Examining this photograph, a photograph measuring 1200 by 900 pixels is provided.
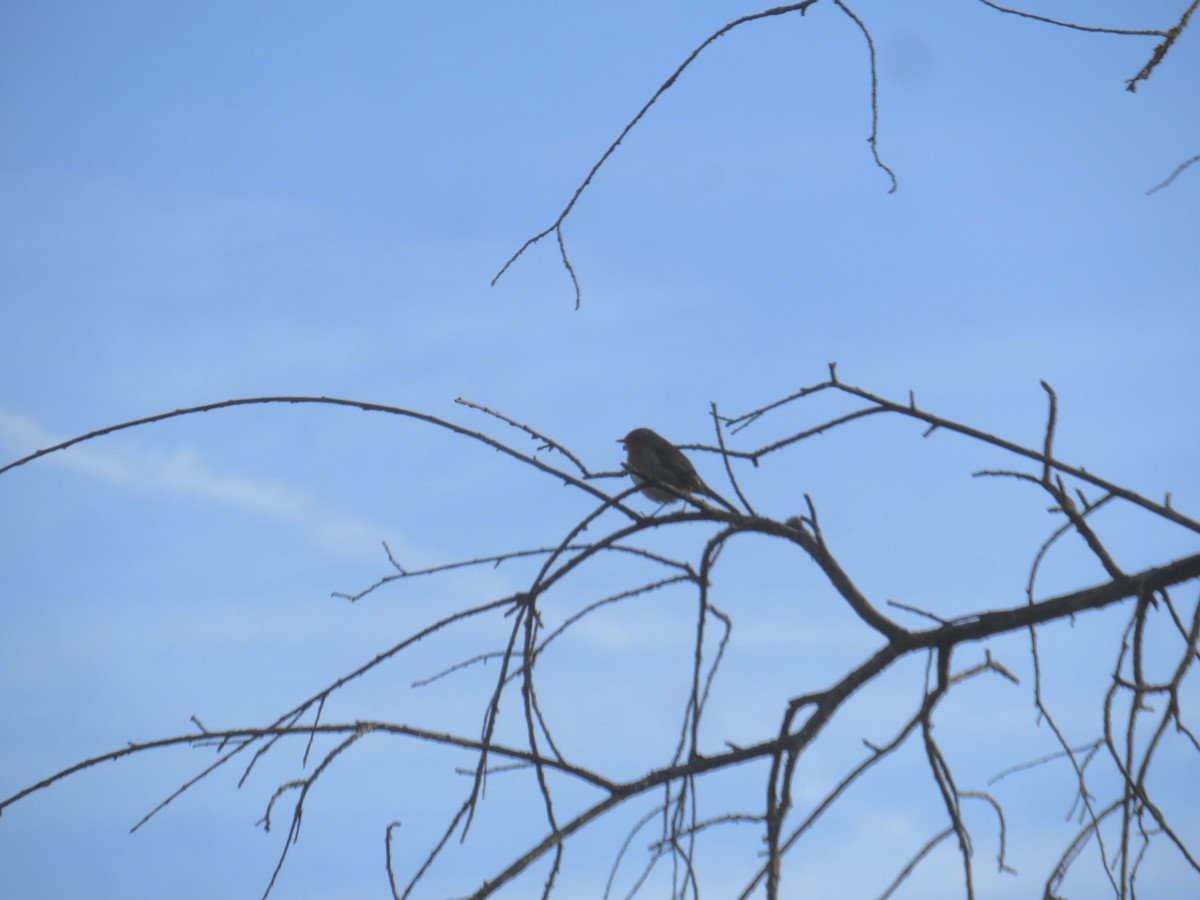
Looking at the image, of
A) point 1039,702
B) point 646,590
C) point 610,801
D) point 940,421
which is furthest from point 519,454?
point 1039,702

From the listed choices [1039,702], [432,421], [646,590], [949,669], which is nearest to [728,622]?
[646,590]

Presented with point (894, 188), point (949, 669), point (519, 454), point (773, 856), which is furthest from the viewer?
point (894, 188)

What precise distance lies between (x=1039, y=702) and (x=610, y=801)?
0.93 m

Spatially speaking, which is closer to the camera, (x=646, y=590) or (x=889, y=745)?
(x=889, y=745)

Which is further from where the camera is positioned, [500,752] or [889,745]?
[889,745]

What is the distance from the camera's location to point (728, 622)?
9.01 ft

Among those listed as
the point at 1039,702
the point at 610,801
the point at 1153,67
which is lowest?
the point at 610,801

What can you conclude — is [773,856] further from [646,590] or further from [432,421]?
[432,421]

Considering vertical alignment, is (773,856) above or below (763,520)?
below

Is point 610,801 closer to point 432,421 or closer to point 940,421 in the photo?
point 432,421

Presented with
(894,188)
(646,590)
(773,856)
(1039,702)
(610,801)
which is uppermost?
(894,188)

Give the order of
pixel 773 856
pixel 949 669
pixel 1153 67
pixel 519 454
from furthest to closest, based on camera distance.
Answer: pixel 949 669 < pixel 519 454 < pixel 1153 67 < pixel 773 856

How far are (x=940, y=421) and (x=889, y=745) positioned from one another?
598mm

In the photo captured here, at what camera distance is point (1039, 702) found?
2.61m
